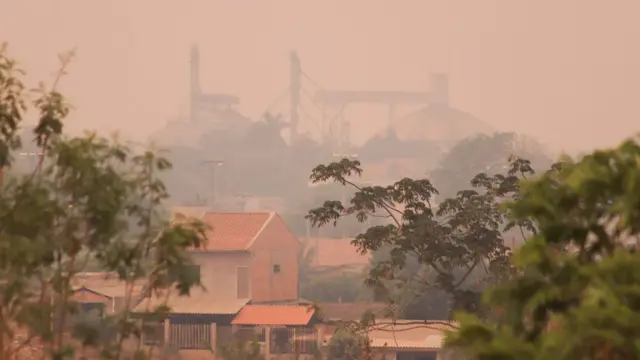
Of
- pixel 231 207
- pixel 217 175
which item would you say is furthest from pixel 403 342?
pixel 217 175

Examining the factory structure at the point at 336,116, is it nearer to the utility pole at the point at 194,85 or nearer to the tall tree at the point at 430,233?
the utility pole at the point at 194,85

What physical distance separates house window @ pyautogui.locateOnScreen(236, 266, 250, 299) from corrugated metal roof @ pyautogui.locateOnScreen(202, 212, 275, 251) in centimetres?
100

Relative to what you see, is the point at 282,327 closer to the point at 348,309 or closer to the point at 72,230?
the point at 348,309

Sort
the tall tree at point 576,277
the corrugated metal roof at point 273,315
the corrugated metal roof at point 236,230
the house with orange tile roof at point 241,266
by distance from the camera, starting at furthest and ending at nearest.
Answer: the corrugated metal roof at point 236,230, the house with orange tile roof at point 241,266, the corrugated metal roof at point 273,315, the tall tree at point 576,277

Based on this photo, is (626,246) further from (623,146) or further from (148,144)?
(148,144)

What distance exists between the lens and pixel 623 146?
5324 mm

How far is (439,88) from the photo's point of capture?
110000 mm

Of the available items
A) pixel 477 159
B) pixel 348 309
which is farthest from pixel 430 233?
pixel 477 159

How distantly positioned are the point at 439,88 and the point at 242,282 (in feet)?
240

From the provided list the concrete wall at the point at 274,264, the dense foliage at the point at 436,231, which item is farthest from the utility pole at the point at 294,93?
the dense foliage at the point at 436,231

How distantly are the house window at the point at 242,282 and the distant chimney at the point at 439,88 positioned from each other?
71.2 metres

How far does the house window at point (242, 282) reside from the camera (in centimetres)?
3706

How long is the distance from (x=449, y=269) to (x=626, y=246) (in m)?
11.3

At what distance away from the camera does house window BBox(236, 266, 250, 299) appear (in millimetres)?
37062
